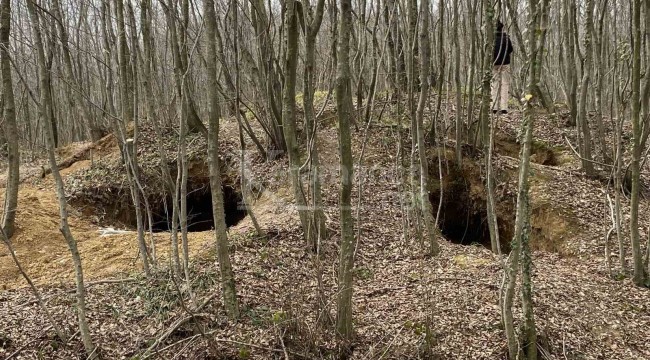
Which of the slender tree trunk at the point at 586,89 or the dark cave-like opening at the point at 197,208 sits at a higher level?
the slender tree trunk at the point at 586,89

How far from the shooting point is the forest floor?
4676mm

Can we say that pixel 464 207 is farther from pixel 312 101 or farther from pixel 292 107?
pixel 292 107

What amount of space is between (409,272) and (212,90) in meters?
3.57

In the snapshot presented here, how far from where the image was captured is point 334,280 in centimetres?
558

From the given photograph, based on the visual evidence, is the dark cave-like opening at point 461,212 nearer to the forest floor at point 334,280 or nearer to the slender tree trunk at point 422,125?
the forest floor at point 334,280

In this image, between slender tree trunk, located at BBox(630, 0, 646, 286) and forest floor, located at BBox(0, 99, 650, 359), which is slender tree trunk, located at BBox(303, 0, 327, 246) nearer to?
forest floor, located at BBox(0, 99, 650, 359)

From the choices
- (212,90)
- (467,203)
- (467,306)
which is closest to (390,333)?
(467,306)

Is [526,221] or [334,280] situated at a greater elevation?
[526,221]

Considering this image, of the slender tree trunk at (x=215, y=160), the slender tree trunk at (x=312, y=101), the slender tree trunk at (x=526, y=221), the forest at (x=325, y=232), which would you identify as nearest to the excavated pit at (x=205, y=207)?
the forest at (x=325, y=232)

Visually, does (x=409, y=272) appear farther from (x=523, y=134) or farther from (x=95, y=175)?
(x=95, y=175)

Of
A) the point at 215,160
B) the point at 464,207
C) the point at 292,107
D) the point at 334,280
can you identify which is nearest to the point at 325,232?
the point at 334,280

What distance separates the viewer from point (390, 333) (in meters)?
4.92

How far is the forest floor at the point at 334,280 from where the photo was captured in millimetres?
4676

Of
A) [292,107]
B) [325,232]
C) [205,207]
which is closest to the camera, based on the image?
[292,107]
